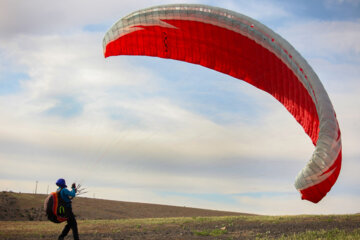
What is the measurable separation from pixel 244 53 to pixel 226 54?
0.61 m

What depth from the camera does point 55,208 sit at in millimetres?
10070

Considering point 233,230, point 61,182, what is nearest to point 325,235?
point 233,230

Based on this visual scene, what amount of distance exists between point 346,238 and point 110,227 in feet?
33.6

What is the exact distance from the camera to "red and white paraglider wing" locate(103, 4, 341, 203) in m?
7.37

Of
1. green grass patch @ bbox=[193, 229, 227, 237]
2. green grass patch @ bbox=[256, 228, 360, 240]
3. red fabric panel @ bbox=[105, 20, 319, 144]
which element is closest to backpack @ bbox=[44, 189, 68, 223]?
red fabric panel @ bbox=[105, 20, 319, 144]

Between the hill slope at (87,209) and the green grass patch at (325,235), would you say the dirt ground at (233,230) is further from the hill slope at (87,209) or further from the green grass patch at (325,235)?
the hill slope at (87,209)

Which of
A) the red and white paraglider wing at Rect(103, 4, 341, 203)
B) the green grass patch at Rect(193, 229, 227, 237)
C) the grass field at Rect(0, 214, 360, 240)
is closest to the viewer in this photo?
the red and white paraglider wing at Rect(103, 4, 341, 203)

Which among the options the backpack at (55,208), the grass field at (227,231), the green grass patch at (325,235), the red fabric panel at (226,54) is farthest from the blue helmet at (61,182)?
the green grass patch at (325,235)

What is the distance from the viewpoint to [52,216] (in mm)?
10047

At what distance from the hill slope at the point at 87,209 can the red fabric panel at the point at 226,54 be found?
1863cm

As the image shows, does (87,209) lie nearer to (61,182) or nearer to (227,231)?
(227,231)

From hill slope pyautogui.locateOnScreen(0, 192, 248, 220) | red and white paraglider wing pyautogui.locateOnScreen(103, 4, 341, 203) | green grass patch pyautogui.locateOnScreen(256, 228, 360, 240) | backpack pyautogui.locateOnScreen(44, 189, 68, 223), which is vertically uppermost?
red and white paraglider wing pyautogui.locateOnScreen(103, 4, 341, 203)

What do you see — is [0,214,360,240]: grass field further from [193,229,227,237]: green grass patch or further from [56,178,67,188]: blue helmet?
[56,178,67,188]: blue helmet

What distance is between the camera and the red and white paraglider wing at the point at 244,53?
737 centimetres
